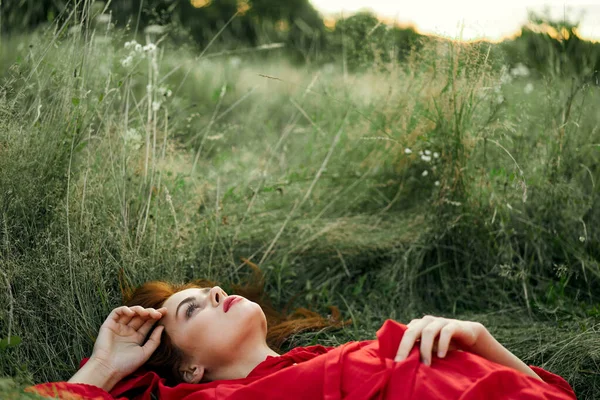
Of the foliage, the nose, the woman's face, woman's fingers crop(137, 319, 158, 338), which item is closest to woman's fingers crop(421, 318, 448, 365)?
the woman's face

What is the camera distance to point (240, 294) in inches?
130

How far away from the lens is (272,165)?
4.90m

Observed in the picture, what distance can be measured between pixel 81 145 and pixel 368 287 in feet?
5.45

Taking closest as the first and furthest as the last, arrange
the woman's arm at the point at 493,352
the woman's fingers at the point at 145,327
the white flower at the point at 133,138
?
1. the woman's arm at the point at 493,352
2. the woman's fingers at the point at 145,327
3. the white flower at the point at 133,138

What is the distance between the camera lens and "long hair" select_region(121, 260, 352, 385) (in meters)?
2.60

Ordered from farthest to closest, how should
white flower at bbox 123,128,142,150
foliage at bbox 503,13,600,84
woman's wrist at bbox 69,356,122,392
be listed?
foliage at bbox 503,13,600,84
white flower at bbox 123,128,142,150
woman's wrist at bbox 69,356,122,392

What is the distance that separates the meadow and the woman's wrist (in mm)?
230

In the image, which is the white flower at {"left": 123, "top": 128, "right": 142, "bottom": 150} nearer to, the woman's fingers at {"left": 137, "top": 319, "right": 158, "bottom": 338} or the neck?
the woman's fingers at {"left": 137, "top": 319, "right": 158, "bottom": 338}

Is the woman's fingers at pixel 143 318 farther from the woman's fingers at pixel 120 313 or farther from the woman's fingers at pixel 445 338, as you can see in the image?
the woman's fingers at pixel 445 338

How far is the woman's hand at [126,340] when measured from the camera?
2465 mm

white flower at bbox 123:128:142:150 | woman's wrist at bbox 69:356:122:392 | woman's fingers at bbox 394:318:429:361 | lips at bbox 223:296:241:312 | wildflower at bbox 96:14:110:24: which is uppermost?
wildflower at bbox 96:14:110:24

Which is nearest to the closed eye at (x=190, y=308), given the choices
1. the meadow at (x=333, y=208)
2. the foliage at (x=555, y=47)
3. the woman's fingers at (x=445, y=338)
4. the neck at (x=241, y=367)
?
the neck at (x=241, y=367)

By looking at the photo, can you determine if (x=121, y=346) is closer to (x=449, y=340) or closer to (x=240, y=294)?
(x=240, y=294)

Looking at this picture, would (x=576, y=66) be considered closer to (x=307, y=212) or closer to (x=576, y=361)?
(x=307, y=212)
